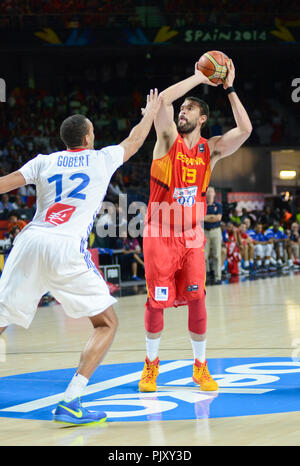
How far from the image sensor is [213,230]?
16016 mm

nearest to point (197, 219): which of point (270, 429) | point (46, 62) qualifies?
point (270, 429)

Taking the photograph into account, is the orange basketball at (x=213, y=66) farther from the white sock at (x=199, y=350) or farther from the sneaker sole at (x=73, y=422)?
the sneaker sole at (x=73, y=422)

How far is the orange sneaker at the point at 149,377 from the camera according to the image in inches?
206

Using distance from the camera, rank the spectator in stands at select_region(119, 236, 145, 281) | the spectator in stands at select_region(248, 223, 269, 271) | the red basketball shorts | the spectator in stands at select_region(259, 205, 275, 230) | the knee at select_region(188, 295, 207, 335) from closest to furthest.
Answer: the red basketball shorts
the knee at select_region(188, 295, 207, 335)
the spectator in stands at select_region(119, 236, 145, 281)
the spectator in stands at select_region(248, 223, 269, 271)
the spectator in stands at select_region(259, 205, 275, 230)

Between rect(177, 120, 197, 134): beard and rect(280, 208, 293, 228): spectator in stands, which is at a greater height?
rect(177, 120, 197, 134): beard

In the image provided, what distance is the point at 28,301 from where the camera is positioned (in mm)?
4387

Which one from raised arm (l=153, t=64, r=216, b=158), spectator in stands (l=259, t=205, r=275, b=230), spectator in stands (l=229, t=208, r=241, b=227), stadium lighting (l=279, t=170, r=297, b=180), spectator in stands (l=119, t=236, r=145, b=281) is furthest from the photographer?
stadium lighting (l=279, t=170, r=297, b=180)

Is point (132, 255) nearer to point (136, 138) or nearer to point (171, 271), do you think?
point (171, 271)

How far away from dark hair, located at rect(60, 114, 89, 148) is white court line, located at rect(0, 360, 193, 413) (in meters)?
1.78

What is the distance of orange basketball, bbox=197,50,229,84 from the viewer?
5.46 m

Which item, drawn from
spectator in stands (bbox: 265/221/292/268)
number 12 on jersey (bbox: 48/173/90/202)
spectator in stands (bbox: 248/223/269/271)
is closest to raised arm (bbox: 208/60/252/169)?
number 12 on jersey (bbox: 48/173/90/202)

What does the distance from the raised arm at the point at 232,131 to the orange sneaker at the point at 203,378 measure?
5.34ft

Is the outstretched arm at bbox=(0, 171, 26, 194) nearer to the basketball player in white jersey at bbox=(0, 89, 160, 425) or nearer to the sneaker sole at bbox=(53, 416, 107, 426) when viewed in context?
the basketball player in white jersey at bbox=(0, 89, 160, 425)

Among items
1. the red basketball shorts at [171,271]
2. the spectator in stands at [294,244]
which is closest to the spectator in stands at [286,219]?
the spectator in stands at [294,244]
